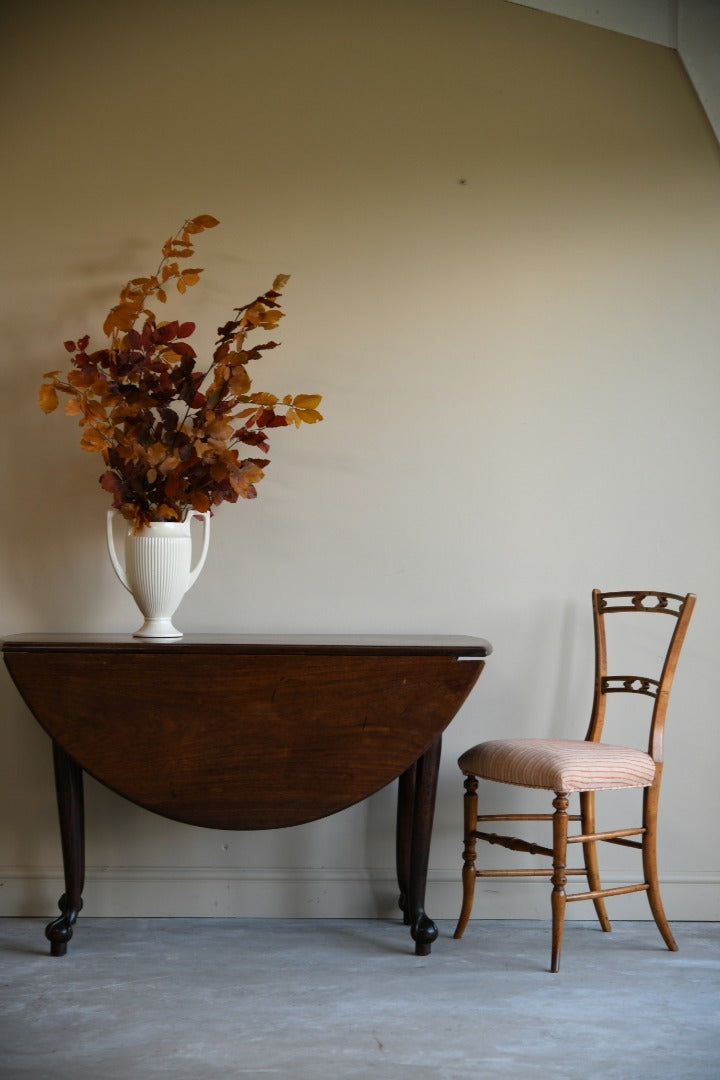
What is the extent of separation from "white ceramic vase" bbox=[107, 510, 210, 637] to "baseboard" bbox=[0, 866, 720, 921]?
739 millimetres

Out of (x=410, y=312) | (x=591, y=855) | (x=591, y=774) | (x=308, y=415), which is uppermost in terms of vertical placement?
(x=410, y=312)

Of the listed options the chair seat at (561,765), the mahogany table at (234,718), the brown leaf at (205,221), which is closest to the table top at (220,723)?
the mahogany table at (234,718)

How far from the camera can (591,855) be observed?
8.96 feet

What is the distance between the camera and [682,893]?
2.85 m

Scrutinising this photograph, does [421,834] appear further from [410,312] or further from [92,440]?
[410,312]

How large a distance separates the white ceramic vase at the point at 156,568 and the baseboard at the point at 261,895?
739mm

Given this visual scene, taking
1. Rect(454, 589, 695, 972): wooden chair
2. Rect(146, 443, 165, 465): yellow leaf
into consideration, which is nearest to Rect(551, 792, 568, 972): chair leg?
Rect(454, 589, 695, 972): wooden chair

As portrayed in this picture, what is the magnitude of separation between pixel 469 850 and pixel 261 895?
2.01 feet

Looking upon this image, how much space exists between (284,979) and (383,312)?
177 centimetres

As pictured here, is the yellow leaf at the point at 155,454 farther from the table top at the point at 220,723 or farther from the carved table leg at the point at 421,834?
the carved table leg at the point at 421,834

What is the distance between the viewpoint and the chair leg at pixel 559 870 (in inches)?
92.8

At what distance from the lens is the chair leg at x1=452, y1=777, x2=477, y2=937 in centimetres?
260

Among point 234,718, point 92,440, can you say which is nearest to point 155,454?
point 92,440

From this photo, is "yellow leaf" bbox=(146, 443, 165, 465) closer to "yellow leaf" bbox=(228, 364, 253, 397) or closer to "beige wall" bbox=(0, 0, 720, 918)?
"yellow leaf" bbox=(228, 364, 253, 397)
